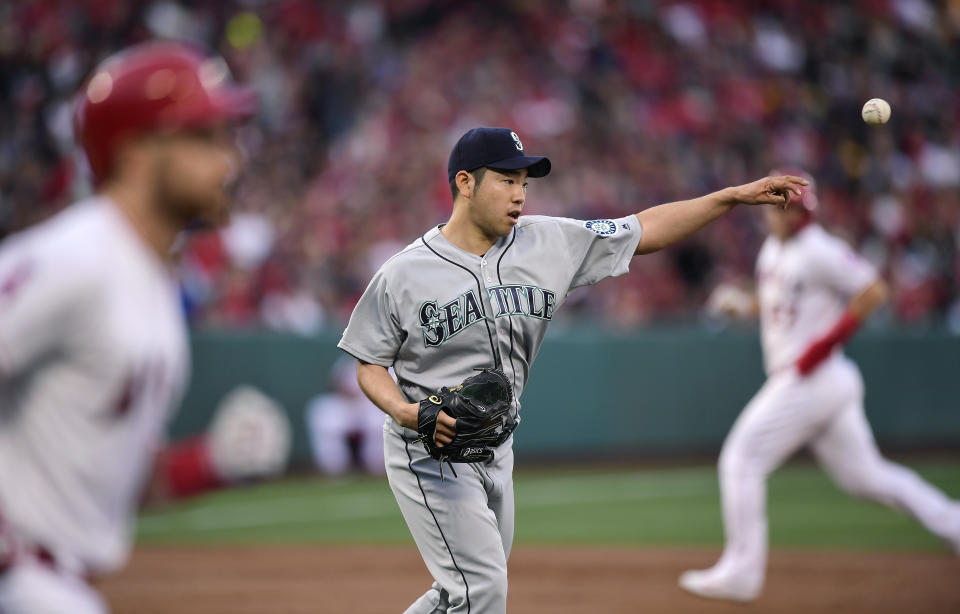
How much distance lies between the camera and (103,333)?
8.38ft

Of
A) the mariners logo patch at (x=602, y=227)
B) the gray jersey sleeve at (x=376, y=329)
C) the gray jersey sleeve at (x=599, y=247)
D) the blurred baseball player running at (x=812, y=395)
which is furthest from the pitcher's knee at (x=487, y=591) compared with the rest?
the blurred baseball player running at (x=812, y=395)

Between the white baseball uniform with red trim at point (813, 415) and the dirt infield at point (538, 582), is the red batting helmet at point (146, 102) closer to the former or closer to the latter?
the dirt infield at point (538, 582)

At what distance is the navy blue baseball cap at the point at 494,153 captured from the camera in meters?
4.70

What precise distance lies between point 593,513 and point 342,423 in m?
3.01

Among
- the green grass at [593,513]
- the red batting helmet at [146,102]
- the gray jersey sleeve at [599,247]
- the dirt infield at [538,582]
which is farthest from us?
the green grass at [593,513]

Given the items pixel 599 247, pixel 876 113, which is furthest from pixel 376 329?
pixel 876 113

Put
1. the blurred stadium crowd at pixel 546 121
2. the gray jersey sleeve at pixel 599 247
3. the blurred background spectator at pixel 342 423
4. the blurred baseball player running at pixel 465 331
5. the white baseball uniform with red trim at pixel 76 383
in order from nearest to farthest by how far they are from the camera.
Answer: the white baseball uniform with red trim at pixel 76 383 → the blurred baseball player running at pixel 465 331 → the gray jersey sleeve at pixel 599 247 → the blurred background spectator at pixel 342 423 → the blurred stadium crowd at pixel 546 121

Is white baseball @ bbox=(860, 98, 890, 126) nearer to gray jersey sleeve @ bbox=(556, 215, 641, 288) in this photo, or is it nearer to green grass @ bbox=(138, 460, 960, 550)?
gray jersey sleeve @ bbox=(556, 215, 641, 288)

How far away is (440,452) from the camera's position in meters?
4.50

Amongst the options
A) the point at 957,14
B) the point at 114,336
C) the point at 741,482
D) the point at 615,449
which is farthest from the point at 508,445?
the point at 957,14

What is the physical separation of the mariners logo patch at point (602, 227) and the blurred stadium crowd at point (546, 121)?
29.9 ft

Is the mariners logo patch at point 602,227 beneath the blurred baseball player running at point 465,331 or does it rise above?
above

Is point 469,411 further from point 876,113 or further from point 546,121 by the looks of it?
point 546,121

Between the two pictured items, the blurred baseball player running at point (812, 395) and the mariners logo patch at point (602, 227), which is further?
the blurred baseball player running at point (812, 395)
